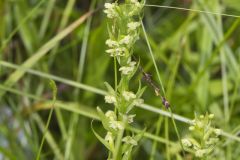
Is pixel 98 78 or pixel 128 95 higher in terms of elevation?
pixel 128 95

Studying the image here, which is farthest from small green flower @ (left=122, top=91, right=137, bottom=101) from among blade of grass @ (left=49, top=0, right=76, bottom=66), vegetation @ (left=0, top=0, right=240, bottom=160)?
blade of grass @ (left=49, top=0, right=76, bottom=66)

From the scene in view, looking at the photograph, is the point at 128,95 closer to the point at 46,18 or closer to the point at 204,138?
the point at 204,138

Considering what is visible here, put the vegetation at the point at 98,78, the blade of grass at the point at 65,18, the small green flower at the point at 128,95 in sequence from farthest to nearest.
Answer: the blade of grass at the point at 65,18 → the vegetation at the point at 98,78 → the small green flower at the point at 128,95

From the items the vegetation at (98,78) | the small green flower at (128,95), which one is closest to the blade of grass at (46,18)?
the vegetation at (98,78)

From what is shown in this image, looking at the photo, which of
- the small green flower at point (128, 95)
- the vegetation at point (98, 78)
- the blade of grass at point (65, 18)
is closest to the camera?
the small green flower at point (128, 95)

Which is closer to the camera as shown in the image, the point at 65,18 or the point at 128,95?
the point at 128,95

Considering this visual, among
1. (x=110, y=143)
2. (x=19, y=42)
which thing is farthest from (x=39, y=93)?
(x=110, y=143)

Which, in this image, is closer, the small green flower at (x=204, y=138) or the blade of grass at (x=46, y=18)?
the small green flower at (x=204, y=138)

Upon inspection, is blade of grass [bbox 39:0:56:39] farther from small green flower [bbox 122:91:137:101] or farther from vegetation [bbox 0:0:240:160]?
small green flower [bbox 122:91:137:101]

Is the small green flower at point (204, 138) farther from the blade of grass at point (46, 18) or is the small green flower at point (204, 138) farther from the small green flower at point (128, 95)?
the blade of grass at point (46, 18)

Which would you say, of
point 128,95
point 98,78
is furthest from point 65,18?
point 128,95

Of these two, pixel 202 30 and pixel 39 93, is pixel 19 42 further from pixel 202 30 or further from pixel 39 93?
pixel 202 30
